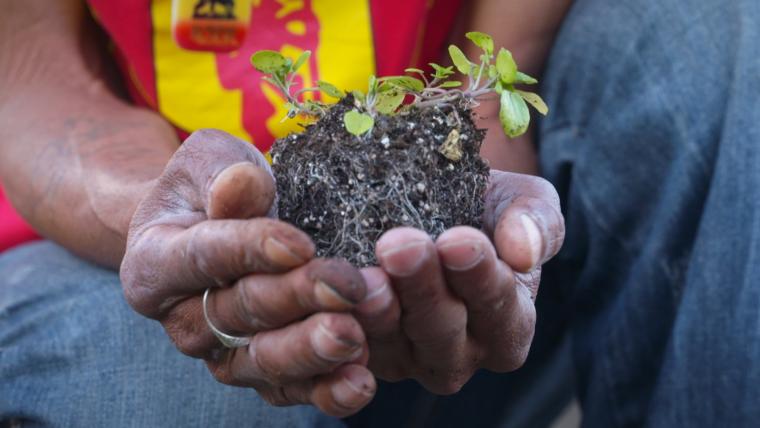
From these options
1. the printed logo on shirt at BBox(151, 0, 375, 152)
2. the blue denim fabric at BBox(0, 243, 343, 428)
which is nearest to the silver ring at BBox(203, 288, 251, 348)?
the blue denim fabric at BBox(0, 243, 343, 428)

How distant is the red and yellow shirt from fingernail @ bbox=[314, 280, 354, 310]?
104cm

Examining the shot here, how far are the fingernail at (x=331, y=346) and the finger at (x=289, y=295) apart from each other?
A: 3 cm

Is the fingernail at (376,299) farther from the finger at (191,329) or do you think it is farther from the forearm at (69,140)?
the forearm at (69,140)

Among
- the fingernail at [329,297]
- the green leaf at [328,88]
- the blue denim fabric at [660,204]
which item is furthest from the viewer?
the blue denim fabric at [660,204]

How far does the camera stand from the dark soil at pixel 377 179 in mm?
1221

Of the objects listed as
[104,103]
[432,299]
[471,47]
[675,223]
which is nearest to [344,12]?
[471,47]

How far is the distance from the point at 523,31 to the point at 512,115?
88cm

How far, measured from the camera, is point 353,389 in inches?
41.5

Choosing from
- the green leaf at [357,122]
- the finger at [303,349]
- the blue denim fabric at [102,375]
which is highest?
the green leaf at [357,122]

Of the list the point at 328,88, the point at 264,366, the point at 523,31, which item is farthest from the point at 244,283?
the point at 523,31

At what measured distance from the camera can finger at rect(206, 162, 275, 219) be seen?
1.04m

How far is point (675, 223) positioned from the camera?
166 cm

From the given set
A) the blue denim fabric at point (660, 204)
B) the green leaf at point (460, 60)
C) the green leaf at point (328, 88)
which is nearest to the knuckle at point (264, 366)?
the green leaf at point (328, 88)

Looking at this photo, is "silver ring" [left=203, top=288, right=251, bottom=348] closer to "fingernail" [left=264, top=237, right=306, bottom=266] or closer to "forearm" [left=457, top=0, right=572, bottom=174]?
"fingernail" [left=264, top=237, right=306, bottom=266]
